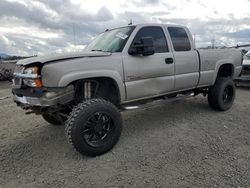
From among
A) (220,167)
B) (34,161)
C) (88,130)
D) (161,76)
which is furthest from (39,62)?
(220,167)

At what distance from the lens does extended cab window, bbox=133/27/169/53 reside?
4708mm

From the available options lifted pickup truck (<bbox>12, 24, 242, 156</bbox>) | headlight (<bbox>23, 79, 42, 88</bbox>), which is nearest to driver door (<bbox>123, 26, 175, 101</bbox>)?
lifted pickup truck (<bbox>12, 24, 242, 156</bbox>)

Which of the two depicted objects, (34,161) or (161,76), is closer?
(34,161)

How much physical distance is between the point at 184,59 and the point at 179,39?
17.7 inches

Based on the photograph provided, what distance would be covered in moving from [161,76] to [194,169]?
6.11 ft

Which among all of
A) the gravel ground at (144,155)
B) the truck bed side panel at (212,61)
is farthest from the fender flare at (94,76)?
the truck bed side panel at (212,61)

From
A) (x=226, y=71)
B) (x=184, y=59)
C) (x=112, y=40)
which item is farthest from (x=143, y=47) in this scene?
(x=226, y=71)

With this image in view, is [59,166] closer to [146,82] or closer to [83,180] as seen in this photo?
[83,180]

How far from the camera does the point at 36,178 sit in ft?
11.0

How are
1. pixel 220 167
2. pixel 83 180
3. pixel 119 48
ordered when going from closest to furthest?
pixel 83 180
pixel 220 167
pixel 119 48

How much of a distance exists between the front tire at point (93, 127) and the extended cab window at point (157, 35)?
1.53 m

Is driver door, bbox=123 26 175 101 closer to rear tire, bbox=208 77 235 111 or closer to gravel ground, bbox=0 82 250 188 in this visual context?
gravel ground, bbox=0 82 250 188

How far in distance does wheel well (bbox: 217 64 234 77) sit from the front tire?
340cm

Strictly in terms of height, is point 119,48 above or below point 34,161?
above
